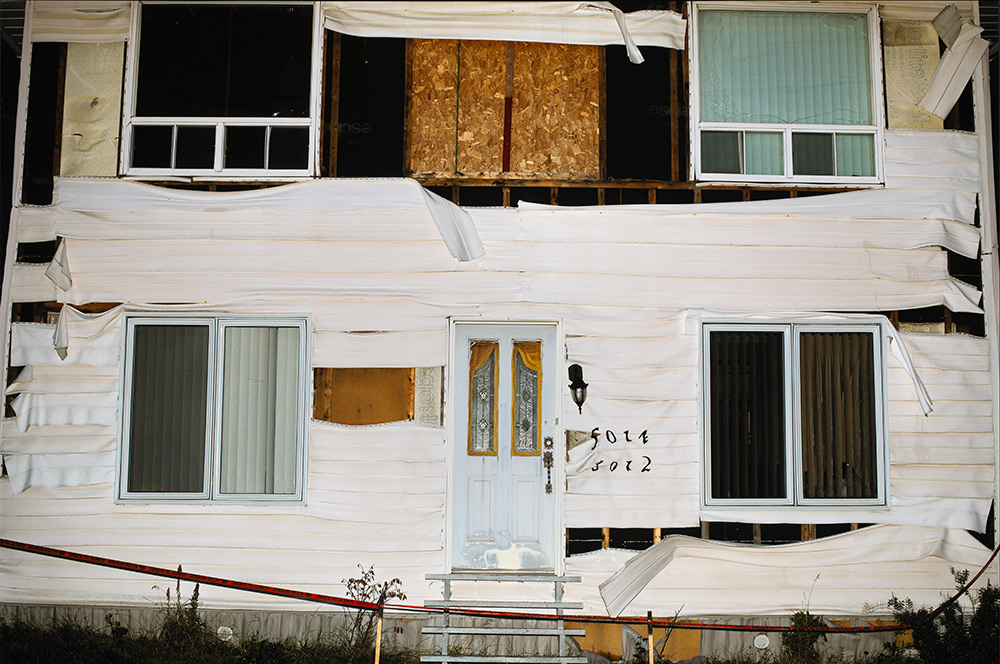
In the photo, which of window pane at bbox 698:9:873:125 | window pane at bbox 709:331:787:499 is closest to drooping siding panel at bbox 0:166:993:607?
window pane at bbox 709:331:787:499

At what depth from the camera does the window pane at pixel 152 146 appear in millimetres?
7695

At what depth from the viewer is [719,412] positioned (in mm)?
7402

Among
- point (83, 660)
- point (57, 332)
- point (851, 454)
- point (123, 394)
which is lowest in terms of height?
point (83, 660)

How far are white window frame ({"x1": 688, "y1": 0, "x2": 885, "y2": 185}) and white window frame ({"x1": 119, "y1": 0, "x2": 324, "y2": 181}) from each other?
382 cm

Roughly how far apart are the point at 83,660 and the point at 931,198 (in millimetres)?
8997

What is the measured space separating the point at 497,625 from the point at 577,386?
2337 mm

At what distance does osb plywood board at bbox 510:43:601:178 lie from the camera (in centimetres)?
771

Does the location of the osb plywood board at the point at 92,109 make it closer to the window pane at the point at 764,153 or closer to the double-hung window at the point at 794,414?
the double-hung window at the point at 794,414

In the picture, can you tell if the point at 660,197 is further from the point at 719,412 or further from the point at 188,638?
the point at 188,638

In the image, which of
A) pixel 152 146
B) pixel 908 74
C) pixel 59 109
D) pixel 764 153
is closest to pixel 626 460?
pixel 764 153

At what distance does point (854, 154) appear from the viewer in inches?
306

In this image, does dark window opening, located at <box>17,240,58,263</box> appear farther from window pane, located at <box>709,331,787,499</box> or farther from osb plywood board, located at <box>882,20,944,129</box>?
osb plywood board, located at <box>882,20,944,129</box>

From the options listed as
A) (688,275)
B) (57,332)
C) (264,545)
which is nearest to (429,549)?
(264,545)

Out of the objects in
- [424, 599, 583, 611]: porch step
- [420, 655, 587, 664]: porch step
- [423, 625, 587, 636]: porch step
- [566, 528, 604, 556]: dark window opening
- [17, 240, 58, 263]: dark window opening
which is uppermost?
[17, 240, 58, 263]: dark window opening
